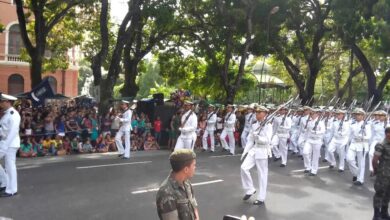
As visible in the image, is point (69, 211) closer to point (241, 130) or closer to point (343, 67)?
point (241, 130)

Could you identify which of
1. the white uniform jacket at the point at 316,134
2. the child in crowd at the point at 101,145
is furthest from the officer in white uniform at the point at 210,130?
the white uniform jacket at the point at 316,134

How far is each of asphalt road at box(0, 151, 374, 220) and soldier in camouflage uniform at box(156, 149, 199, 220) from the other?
366 centimetres

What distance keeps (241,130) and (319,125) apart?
713 cm

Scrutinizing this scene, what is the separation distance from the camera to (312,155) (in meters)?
12.4

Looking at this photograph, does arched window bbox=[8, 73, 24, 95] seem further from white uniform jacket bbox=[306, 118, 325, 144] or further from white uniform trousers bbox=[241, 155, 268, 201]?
white uniform trousers bbox=[241, 155, 268, 201]

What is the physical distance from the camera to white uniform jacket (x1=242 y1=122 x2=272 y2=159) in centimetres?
864

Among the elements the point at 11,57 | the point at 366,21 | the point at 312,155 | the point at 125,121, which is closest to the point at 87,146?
the point at 125,121

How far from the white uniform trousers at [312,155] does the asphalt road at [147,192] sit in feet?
1.13

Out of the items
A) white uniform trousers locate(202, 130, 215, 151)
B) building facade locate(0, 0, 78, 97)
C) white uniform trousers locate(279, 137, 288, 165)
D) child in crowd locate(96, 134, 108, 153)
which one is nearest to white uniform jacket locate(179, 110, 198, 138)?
white uniform trousers locate(279, 137, 288, 165)

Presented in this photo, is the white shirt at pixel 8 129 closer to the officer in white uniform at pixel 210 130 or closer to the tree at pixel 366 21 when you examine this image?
the officer in white uniform at pixel 210 130

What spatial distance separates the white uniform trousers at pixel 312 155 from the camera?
1215 centimetres

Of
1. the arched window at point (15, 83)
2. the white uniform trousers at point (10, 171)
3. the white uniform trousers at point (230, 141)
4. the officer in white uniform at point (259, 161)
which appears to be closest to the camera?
the white uniform trousers at point (10, 171)

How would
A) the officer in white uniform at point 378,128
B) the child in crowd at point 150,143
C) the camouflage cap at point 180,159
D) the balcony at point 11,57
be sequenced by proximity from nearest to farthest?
the camouflage cap at point 180,159, the officer in white uniform at point 378,128, the child in crowd at point 150,143, the balcony at point 11,57

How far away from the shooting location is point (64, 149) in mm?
14406
